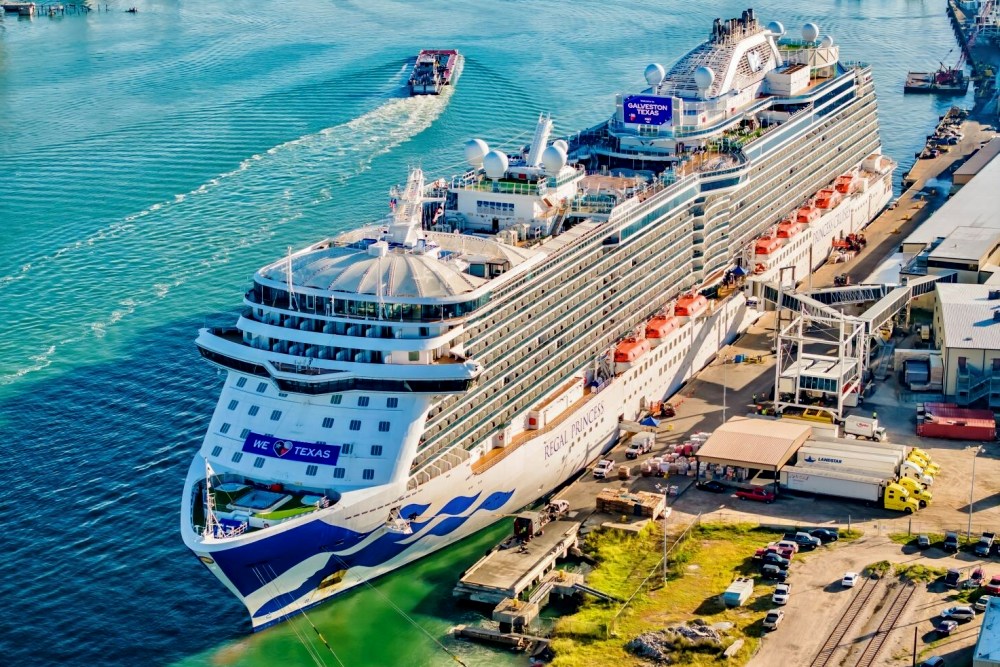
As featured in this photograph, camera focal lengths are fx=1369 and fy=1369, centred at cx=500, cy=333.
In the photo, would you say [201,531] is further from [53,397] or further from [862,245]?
[862,245]

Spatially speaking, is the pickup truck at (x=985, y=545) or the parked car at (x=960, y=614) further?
the pickup truck at (x=985, y=545)

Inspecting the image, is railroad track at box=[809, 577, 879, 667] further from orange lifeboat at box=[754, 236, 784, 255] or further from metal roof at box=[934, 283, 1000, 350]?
orange lifeboat at box=[754, 236, 784, 255]

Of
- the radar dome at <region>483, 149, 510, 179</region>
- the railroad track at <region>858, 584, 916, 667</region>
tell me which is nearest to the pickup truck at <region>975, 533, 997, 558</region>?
the railroad track at <region>858, 584, 916, 667</region>

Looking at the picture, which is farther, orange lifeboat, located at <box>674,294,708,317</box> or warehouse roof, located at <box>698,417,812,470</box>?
orange lifeboat, located at <box>674,294,708,317</box>

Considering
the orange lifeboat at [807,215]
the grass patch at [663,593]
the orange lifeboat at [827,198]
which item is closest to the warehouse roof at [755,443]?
the grass patch at [663,593]

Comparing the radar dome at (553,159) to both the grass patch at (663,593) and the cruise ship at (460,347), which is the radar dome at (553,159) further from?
the grass patch at (663,593)

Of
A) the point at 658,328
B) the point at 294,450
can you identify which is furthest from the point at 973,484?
the point at 294,450

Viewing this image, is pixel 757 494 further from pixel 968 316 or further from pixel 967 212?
pixel 967 212
